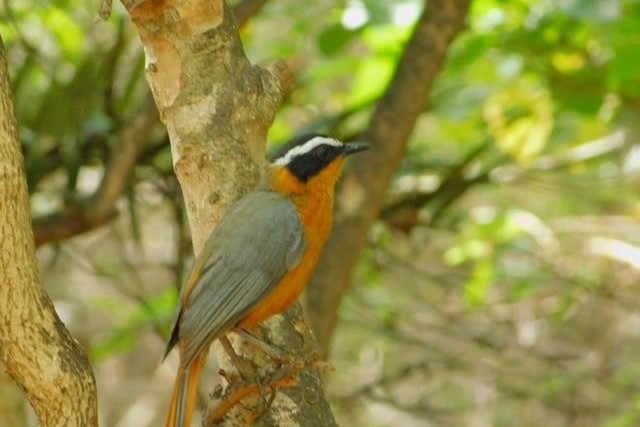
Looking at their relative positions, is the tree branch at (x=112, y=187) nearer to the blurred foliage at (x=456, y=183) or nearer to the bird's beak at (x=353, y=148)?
the blurred foliage at (x=456, y=183)

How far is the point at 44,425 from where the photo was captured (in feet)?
7.47

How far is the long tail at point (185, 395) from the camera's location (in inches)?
103

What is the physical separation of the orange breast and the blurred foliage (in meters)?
1.00

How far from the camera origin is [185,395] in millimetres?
2643

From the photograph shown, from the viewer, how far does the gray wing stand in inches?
106

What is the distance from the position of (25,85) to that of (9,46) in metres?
0.19

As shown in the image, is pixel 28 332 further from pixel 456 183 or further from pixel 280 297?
pixel 456 183

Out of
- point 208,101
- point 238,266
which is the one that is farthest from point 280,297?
point 208,101

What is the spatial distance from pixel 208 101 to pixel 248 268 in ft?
1.22

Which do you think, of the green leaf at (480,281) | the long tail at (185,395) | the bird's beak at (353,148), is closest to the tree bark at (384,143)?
the green leaf at (480,281)

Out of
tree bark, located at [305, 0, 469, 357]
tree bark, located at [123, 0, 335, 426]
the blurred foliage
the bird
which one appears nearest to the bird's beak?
the bird

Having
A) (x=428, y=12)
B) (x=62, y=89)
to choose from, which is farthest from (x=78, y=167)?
(x=428, y=12)

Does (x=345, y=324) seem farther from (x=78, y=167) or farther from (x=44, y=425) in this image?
(x=44, y=425)

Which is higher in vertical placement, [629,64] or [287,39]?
[287,39]
